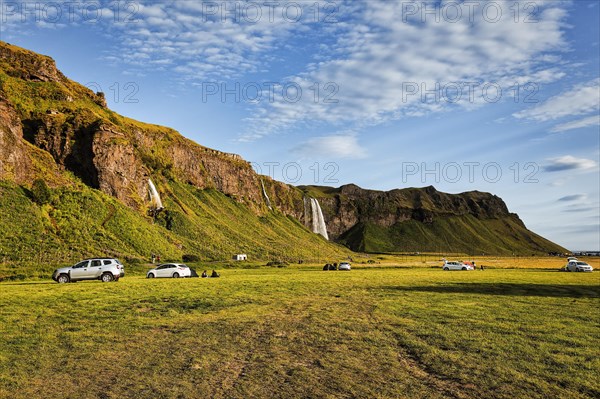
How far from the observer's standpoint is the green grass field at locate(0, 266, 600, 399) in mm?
8703

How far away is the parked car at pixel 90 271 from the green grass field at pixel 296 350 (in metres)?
14.7

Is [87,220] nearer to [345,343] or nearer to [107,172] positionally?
[107,172]

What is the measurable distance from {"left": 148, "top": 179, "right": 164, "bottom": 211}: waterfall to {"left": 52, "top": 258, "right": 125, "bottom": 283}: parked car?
227 feet

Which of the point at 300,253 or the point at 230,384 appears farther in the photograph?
the point at 300,253

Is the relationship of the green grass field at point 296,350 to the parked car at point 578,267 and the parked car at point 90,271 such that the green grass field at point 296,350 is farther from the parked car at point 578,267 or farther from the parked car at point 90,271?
the parked car at point 578,267

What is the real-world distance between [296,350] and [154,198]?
100302 millimetres

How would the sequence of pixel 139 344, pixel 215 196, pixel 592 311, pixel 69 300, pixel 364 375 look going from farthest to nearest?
pixel 215 196 < pixel 69 300 < pixel 592 311 < pixel 139 344 < pixel 364 375

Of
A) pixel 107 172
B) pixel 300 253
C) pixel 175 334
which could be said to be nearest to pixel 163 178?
pixel 107 172

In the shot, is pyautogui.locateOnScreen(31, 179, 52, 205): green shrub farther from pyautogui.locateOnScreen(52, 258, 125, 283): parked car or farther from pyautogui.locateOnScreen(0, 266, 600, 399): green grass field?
pyautogui.locateOnScreen(0, 266, 600, 399): green grass field

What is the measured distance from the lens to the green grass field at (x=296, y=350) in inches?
343

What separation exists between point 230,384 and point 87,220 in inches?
2751

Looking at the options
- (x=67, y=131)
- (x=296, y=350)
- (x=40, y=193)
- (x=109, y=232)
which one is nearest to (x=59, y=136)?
(x=67, y=131)

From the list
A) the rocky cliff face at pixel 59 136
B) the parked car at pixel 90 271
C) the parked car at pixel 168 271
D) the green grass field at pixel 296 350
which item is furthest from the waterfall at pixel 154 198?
the green grass field at pixel 296 350

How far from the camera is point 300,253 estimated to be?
12700 centimetres
